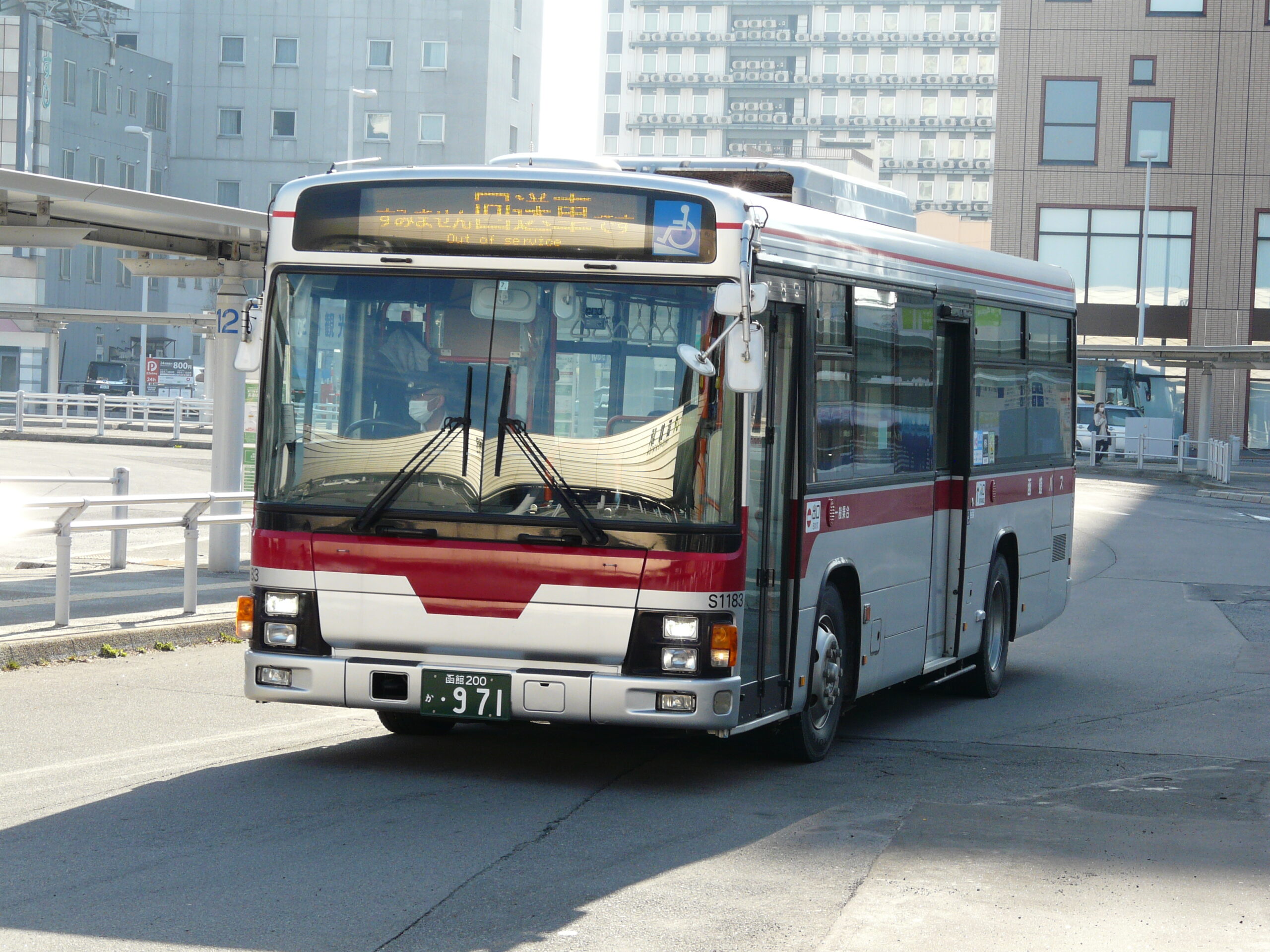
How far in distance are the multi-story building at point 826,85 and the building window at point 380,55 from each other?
5302 centimetres

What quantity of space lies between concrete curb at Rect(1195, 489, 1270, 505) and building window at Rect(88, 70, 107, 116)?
2327 inches

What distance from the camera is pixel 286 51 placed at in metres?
87.4

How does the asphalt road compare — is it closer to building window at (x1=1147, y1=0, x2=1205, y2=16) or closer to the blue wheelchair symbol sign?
the blue wheelchair symbol sign

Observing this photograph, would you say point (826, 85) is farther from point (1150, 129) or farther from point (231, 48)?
point (1150, 129)

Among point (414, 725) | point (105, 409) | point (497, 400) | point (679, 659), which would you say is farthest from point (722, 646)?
point (105, 409)

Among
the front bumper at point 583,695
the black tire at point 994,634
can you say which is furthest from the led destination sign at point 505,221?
the black tire at point 994,634

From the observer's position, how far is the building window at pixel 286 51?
87375mm

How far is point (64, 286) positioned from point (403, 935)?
78002mm

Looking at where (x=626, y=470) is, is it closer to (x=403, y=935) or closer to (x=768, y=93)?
(x=403, y=935)

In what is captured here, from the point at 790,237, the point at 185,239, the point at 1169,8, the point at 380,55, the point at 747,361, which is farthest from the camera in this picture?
the point at 380,55

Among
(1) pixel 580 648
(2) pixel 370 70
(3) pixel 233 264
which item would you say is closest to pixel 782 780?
A: (1) pixel 580 648

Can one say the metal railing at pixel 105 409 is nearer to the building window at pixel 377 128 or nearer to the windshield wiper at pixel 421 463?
the windshield wiper at pixel 421 463

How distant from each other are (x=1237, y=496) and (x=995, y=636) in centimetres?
2763

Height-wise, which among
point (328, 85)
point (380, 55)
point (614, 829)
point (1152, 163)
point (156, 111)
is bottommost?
point (614, 829)
